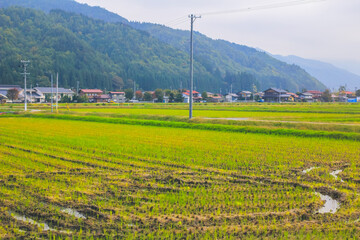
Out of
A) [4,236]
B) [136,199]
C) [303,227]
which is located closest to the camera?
[4,236]

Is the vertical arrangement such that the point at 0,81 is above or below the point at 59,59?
below

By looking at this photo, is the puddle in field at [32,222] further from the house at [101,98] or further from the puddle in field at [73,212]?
the house at [101,98]

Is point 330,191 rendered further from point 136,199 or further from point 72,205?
point 72,205

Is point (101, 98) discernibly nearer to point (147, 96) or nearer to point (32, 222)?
point (147, 96)

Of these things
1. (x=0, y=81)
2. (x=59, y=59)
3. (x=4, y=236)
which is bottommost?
(x=4, y=236)

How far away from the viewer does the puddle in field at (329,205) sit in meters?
7.10

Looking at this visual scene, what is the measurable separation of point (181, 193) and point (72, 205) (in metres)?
2.34

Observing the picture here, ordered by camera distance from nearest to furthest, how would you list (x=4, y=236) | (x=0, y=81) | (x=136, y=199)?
(x=4, y=236)
(x=136, y=199)
(x=0, y=81)

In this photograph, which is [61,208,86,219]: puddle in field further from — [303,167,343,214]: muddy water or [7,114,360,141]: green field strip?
[7,114,360,141]: green field strip

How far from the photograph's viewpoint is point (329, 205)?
746cm

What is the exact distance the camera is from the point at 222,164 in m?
11.4

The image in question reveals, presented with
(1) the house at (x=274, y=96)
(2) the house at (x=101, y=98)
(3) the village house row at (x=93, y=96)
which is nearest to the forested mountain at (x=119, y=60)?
(3) the village house row at (x=93, y=96)

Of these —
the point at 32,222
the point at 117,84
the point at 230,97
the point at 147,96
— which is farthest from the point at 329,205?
the point at 117,84

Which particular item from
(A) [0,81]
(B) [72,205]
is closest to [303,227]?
(B) [72,205]
